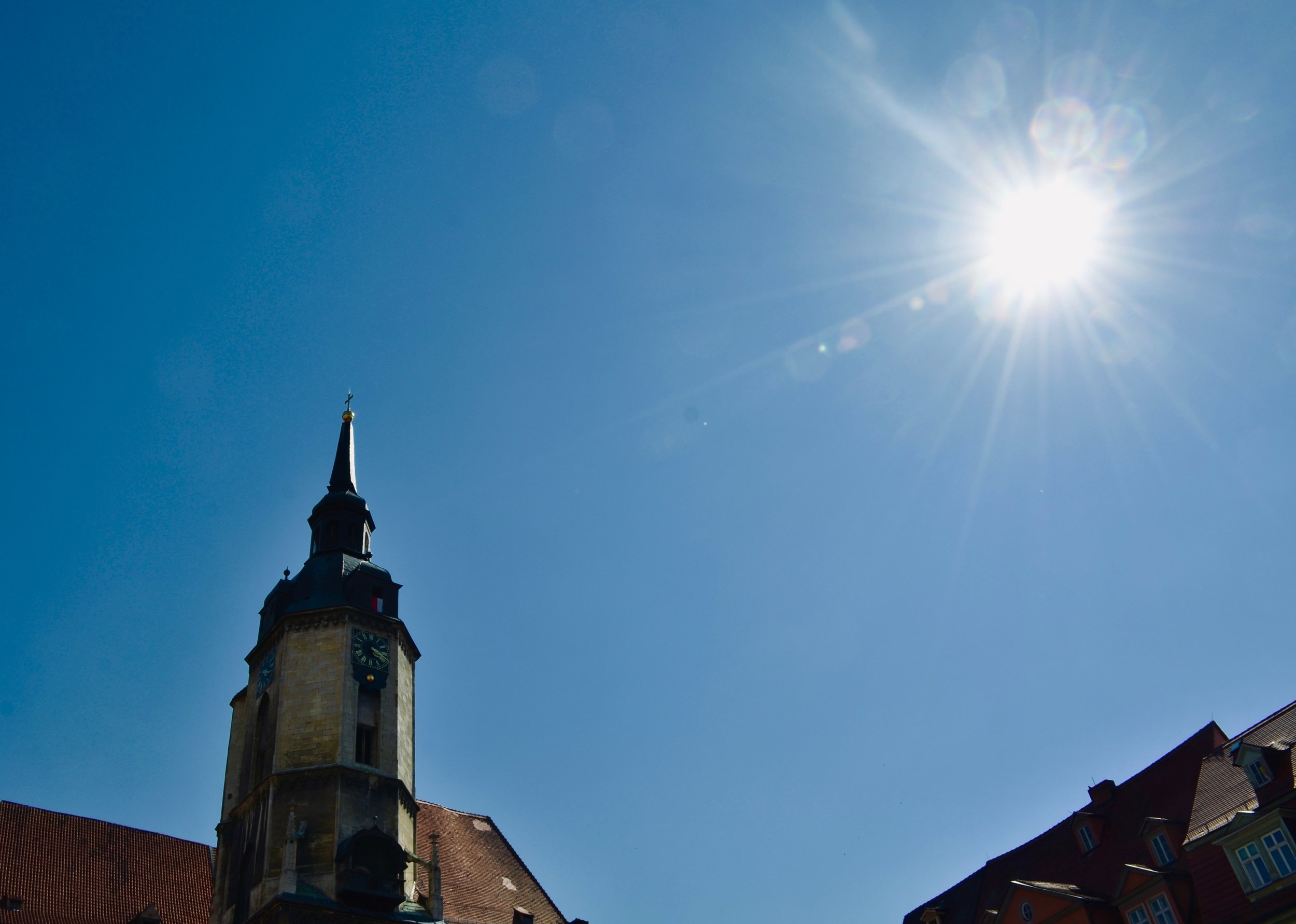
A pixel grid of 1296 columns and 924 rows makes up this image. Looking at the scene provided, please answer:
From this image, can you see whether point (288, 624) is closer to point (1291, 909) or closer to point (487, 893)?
point (487, 893)

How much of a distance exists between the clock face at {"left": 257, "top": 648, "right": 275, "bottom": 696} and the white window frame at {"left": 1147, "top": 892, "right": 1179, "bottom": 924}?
28077 millimetres

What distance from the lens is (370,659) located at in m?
36.4

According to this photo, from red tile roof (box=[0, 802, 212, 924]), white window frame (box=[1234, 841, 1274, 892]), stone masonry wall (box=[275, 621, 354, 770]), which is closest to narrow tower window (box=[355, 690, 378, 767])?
stone masonry wall (box=[275, 621, 354, 770])

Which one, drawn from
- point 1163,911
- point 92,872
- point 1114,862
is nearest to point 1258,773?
point 1163,911

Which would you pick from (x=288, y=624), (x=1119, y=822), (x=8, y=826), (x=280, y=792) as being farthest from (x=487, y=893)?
(x=1119, y=822)

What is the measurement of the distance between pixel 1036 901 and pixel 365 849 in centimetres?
2061

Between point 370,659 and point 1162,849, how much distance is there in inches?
1001

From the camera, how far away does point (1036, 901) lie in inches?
1277

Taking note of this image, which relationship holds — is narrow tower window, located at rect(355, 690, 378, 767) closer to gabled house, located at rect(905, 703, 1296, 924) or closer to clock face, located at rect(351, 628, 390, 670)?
clock face, located at rect(351, 628, 390, 670)

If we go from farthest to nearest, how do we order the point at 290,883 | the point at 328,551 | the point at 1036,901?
the point at 328,551, the point at 1036,901, the point at 290,883

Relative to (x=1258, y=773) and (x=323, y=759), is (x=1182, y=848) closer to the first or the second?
(x=1258, y=773)

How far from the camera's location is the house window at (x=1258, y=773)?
91.2ft

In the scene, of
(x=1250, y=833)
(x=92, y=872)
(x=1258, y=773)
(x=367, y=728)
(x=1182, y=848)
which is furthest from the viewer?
(x=367, y=728)

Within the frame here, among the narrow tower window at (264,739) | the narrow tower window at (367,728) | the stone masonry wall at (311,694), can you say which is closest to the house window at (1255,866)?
the narrow tower window at (367,728)
